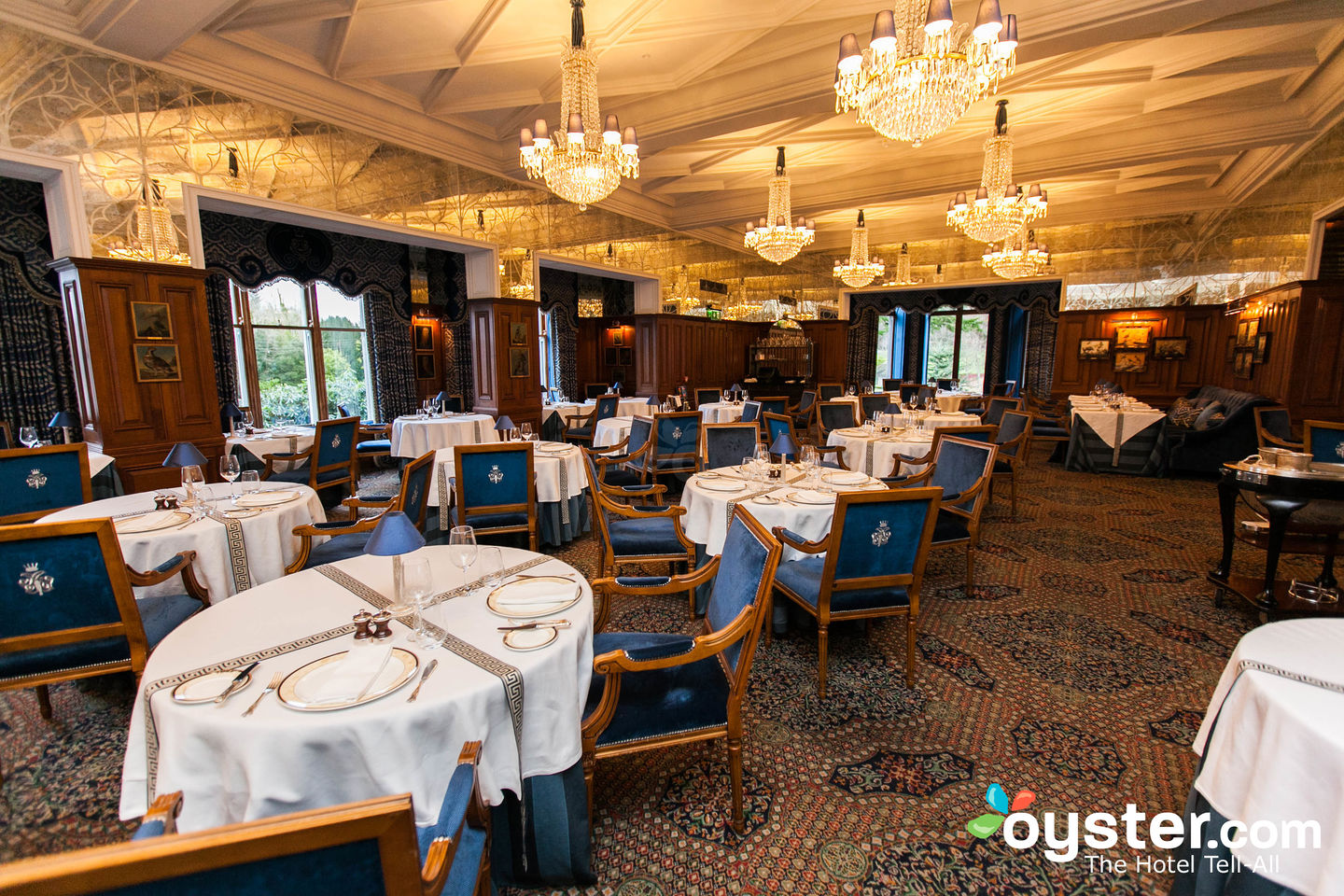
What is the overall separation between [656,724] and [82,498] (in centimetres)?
428

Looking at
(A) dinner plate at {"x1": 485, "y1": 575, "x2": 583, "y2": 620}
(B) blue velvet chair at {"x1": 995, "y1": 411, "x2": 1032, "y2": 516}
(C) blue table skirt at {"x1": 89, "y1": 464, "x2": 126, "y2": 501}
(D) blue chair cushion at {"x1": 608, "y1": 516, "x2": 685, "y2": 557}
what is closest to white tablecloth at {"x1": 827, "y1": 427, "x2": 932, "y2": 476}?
(B) blue velvet chair at {"x1": 995, "y1": 411, "x2": 1032, "y2": 516}

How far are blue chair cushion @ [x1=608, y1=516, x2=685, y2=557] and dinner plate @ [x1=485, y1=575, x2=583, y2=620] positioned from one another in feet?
4.73

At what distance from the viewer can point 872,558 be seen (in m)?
2.85

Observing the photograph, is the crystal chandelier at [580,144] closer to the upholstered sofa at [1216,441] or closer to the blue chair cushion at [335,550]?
the blue chair cushion at [335,550]

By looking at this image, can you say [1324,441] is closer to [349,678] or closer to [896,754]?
[896,754]

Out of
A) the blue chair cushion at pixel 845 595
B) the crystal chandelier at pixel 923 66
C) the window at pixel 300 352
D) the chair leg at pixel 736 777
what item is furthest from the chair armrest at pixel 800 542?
the window at pixel 300 352

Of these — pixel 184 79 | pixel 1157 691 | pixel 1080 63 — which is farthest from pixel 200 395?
pixel 1080 63

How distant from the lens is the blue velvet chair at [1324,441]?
4.55 meters

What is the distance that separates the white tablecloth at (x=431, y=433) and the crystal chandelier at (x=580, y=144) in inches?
141

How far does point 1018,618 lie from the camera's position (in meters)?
3.80

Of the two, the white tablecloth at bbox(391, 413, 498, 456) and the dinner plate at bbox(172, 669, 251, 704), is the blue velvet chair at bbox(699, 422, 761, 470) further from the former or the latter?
the dinner plate at bbox(172, 669, 251, 704)

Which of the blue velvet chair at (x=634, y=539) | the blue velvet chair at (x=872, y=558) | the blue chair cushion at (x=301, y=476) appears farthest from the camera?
the blue chair cushion at (x=301, y=476)

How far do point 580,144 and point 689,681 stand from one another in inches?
155

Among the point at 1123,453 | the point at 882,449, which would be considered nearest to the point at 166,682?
the point at 882,449
